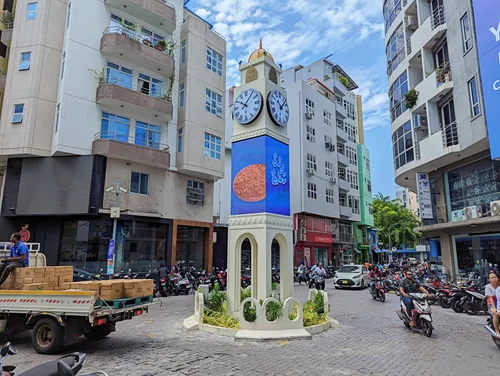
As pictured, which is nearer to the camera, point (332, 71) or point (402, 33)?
point (402, 33)

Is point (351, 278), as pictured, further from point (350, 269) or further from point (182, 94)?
point (182, 94)

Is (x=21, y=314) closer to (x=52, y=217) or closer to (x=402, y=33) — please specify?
(x=52, y=217)

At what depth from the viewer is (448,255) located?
1808cm

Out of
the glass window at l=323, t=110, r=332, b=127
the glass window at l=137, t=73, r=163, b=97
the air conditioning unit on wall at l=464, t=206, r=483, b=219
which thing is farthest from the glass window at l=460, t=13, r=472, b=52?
the glass window at l=323, t=110, r=332, b=127

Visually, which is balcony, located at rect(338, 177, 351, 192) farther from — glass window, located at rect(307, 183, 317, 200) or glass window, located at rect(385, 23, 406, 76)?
glass window, located at rect(385, 23, 406, 76)

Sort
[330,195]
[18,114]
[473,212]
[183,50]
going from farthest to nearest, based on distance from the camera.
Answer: [330,195], [183,50], [18,114], [473,212]

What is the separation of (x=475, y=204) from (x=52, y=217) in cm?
2066

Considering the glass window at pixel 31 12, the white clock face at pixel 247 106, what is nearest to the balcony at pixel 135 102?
the glass window at pixel 31 12

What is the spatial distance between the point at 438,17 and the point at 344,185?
2181cm

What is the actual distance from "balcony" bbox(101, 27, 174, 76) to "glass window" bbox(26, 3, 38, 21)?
385 centimetres

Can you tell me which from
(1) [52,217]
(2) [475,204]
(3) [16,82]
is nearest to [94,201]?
(1) [52,217]

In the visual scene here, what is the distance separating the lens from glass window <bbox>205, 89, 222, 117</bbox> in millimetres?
22723

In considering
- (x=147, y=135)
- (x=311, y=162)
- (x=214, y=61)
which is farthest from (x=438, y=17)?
(x=147, y=135)

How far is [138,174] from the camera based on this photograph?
19.3 metres
